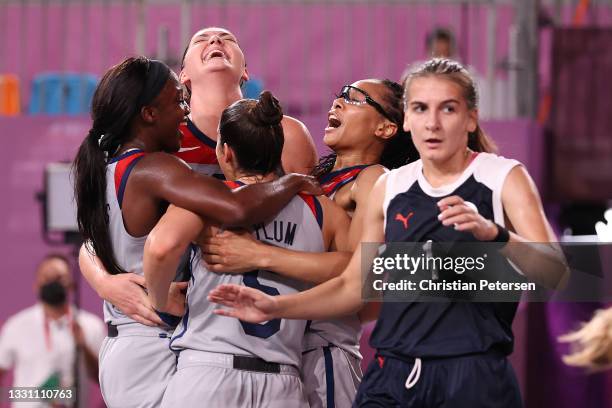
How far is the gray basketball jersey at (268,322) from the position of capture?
10.6 ft

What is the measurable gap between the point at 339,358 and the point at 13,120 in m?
4.57

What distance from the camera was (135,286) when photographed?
11.9 ft

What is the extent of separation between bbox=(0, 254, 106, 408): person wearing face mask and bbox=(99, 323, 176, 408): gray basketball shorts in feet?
9.91

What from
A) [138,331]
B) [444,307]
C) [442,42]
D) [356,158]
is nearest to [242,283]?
[138,331]

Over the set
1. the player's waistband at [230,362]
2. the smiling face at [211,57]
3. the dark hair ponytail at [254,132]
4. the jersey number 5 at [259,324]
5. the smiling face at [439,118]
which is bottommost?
the player's waistband at [230,362]

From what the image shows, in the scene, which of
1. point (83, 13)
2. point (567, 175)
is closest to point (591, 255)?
point (567, 175)

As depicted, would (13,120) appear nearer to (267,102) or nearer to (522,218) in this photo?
(267,102)

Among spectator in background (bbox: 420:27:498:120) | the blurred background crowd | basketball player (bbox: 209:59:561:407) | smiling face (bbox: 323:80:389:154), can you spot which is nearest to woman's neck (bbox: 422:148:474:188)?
basketball player (bbox: 209:59:561:407)

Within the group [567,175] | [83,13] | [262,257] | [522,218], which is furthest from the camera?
[83,13]

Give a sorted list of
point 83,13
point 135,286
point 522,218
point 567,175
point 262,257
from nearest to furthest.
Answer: point 522,218 < point 262,257 < point 135,286 < point 567,175 < point 83,13

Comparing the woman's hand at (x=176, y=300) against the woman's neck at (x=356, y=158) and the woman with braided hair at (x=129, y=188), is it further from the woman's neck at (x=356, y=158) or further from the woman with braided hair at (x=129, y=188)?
the woman's neck at (x=356, y=158)

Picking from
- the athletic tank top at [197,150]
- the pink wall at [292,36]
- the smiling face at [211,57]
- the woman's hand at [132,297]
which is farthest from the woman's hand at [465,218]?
the pink wall at [292,36]

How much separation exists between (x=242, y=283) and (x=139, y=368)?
Answer: 0.60 m

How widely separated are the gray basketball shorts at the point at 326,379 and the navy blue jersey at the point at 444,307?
67 centimetres
